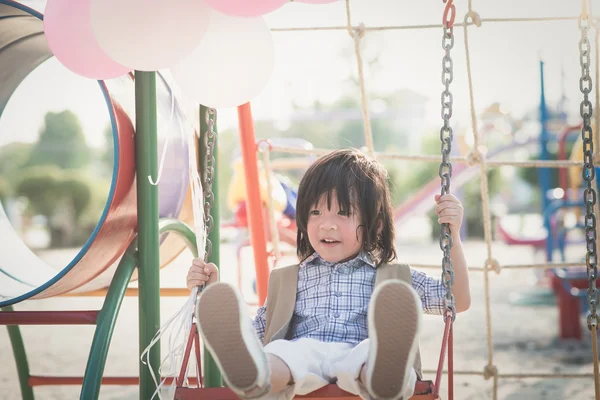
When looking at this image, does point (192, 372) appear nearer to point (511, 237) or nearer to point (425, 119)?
point (511, 237)

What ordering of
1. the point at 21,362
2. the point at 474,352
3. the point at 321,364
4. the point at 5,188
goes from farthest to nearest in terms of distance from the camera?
the point at 5,188 < the point at 474,352 < the point at 21,362 < the point at 321,364

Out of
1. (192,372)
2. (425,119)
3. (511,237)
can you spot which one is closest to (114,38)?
(192,372)

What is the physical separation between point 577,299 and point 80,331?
475 cm

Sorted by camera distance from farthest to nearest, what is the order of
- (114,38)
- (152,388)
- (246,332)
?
(152,388), (114,38), (246,332)

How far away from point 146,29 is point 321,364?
3.69 ft

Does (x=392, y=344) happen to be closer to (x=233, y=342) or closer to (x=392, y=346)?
(x=392, y=346)

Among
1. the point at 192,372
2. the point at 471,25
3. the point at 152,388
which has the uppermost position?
the point at 471,25

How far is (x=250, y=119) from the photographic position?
10.5ft

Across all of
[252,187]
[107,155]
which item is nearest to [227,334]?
[252,187]

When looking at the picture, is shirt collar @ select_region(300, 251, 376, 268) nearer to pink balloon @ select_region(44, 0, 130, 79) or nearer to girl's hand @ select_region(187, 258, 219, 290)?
girl's hand @ select_region(187, 258, 219, 290)

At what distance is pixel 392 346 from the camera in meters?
1.57

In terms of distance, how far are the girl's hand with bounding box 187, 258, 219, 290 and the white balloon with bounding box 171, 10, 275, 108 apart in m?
0.59

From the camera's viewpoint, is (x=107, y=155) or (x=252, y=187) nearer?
(x=252, y=187)

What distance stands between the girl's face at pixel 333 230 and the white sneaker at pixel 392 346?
0.56m
